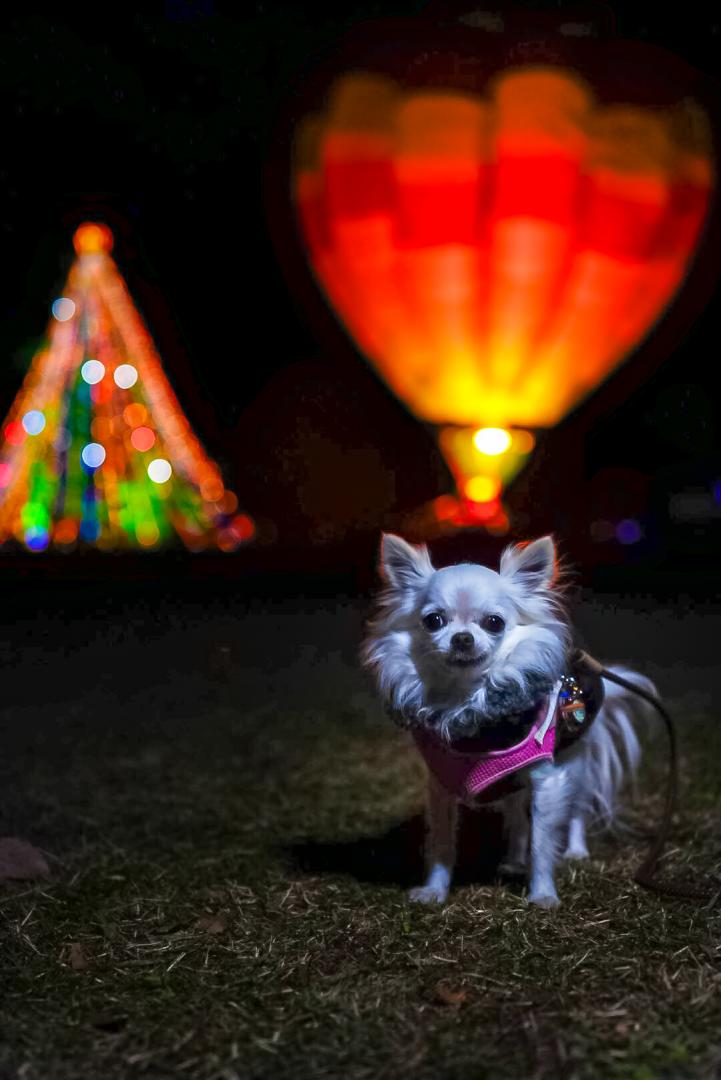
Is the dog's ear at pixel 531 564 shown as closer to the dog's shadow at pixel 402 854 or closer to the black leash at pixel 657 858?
the black leash at pixel 657 858

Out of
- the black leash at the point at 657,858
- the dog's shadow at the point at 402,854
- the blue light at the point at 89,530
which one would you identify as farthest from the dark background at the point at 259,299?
the dog's shadow at the point at 402,854

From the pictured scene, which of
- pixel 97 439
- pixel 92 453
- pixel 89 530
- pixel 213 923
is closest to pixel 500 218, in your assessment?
pixel 213 923

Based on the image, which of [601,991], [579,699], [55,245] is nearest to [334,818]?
[579,699]

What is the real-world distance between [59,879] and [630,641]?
5.84 metres

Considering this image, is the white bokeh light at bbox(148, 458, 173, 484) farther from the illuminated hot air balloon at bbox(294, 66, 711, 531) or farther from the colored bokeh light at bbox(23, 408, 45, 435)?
the illuminated hot air balloon at bbox(294, 66, 711, 531)

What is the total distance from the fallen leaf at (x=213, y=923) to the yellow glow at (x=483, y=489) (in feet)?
32.1

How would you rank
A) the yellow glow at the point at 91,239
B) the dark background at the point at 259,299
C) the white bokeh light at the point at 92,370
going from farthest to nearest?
1. the white bokeh light at the point at 92,370
2. the yellow glow at the point at 91,239
3. the dark background at the point at 259,299

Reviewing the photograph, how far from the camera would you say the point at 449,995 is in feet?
9.70

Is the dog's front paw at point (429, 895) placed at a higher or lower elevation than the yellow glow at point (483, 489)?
lower

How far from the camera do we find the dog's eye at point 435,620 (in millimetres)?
3332

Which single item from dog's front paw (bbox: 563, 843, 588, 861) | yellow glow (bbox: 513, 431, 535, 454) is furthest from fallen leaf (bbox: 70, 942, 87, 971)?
yellow glow (bbox: 513, 431, 535, 454)

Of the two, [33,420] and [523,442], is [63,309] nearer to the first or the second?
[33,420]

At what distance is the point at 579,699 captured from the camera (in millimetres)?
3691

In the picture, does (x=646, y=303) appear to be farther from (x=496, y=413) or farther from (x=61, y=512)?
(x=61, y=512)
